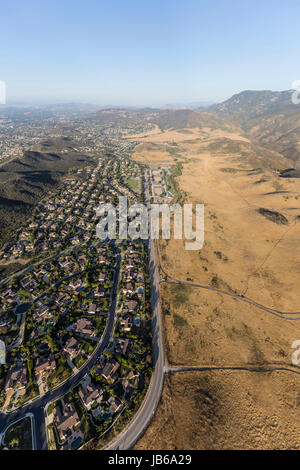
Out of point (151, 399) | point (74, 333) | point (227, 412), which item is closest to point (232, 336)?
point (227, 412)

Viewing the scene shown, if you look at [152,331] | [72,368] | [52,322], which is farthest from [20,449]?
[152,331]

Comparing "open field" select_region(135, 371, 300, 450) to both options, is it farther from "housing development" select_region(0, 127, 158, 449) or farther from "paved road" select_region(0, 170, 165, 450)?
"housing development" select_region(0, 127, 158, 449)

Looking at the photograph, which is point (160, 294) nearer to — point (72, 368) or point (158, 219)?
point (72, 368)

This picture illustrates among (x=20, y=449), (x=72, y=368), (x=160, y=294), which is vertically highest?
(x=160, y=294)

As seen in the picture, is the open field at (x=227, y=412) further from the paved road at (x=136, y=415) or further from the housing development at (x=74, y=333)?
the housing development at (x=74, y=333)

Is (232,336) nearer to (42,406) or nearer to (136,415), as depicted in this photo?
(136,415)

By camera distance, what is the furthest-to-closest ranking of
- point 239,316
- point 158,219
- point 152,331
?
point 158,219, point 239,316, point 152,331

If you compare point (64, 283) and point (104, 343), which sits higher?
point (64, 283)
